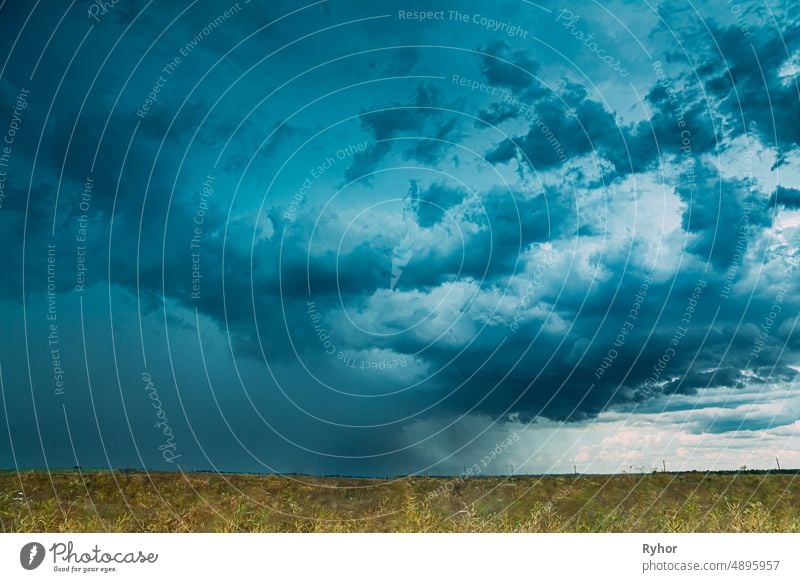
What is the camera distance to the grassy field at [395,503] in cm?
1978

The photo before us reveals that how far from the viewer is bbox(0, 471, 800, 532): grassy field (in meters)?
19.8

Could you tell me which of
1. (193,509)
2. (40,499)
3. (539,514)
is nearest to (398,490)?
(539,514)

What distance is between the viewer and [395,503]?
21.6 metres
